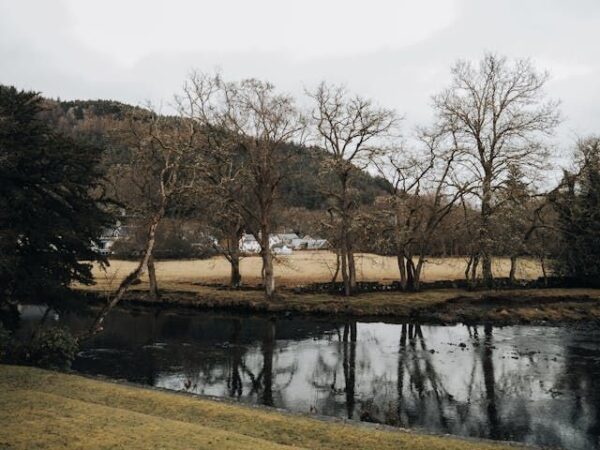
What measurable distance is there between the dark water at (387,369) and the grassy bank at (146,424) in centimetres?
352

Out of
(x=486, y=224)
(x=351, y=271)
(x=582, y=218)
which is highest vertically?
(x=582, y=218)

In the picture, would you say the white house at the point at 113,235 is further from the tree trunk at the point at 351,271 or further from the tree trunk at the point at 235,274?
the tree trunk at the point at 351,271

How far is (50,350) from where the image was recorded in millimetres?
20016

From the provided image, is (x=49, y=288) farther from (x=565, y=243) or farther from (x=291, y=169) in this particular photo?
(x=565, y=243)

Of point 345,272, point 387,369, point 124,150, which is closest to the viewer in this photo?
point 387,369

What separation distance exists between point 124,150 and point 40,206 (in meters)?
27.6

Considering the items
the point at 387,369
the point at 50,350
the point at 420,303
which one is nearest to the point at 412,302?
the point at 420,303

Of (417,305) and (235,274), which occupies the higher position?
(235,274)

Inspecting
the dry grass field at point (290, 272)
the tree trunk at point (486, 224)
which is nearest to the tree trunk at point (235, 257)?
the dry grass field at point (290, 272)

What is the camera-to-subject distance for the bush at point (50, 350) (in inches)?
782

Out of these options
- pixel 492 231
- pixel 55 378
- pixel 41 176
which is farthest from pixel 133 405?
pixel 492 231

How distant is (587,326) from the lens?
35.3 metres

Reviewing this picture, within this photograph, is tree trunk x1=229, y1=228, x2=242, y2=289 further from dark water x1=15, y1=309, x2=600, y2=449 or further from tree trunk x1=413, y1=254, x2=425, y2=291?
tree trunk x1=413, y1=254, x2=425, y2=291

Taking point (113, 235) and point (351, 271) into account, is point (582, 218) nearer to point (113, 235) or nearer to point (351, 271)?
point (351, 271)
